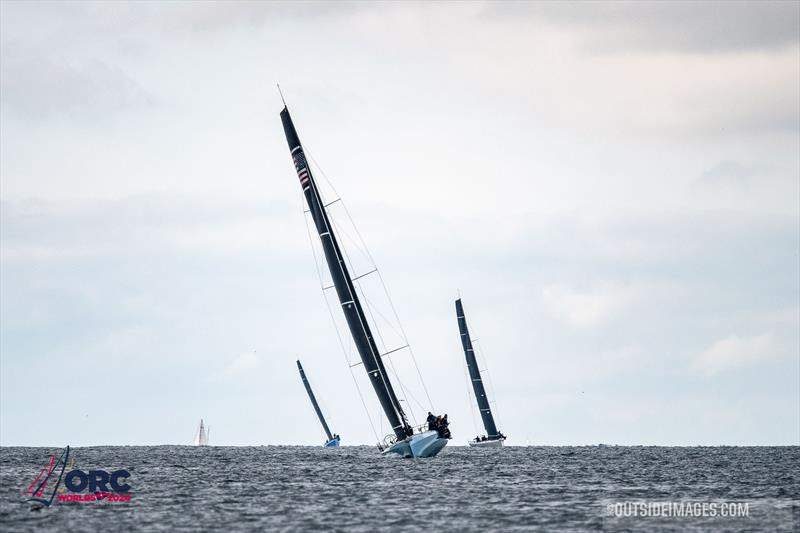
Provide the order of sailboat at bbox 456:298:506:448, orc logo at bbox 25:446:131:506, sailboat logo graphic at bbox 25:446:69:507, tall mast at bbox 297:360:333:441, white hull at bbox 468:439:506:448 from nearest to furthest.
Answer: sailboat logo graphic at bbox 25:446:69:507, orc logo at bbox 25:446:131:506, sailboat at bbox 456:298:506:448, white hull at bbox 468:439:506:448, tall mast at bbox 297:360:333:441

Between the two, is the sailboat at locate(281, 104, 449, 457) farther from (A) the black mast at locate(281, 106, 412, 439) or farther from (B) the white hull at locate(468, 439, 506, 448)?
(B) the white hull at locate(468, 439, 506, 448)

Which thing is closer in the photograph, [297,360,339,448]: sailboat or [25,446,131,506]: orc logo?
[25,446,131,506]: orc logo

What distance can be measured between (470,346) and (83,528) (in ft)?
266

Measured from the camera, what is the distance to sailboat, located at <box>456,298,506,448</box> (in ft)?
387

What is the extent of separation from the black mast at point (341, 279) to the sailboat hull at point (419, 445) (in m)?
2.73

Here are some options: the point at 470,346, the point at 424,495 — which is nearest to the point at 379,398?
the point at 424,495

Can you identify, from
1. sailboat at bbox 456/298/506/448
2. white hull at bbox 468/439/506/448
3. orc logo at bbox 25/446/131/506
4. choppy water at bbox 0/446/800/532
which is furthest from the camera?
white hull at bbox 468/439/506/448

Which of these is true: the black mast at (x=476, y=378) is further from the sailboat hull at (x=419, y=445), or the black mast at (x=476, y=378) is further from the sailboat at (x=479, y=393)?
the sailboat hull at (x=419, y=445)

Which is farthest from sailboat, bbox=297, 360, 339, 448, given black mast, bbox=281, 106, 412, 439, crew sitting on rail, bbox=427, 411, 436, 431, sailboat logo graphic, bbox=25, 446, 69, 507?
sailboat logo graphic, bbox=25, 446, 69, 507

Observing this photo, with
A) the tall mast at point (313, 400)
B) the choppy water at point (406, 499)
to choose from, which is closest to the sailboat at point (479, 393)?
the tall mast at point (313, 400)

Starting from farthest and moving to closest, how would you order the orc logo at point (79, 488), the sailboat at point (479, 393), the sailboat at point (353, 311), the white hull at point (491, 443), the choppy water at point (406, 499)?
the white hull at point (491, 443) → the sailboat at point (479, 393) → the sailboat at point (353, 311) → the orc logo at point (79, 488) → the choppy water at point (406, 499)

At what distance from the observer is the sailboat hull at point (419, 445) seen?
7388cm

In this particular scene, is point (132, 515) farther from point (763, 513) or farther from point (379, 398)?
point (379, 398)

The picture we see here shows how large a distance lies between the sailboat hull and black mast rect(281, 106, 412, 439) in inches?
107
